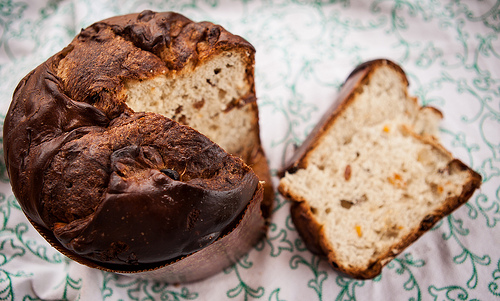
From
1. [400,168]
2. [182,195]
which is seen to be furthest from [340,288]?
[182,195]

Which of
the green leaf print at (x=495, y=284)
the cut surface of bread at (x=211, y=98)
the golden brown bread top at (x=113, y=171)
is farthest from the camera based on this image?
the green leaf print at (x=495, y=284)

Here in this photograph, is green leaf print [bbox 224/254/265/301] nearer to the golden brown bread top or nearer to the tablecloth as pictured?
the tablecloth

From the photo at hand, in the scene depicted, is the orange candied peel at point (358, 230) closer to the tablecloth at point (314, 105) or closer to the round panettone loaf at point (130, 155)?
the tablecloth at point (314, 105)

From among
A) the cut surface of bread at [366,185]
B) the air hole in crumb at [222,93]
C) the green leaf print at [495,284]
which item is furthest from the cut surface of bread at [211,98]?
the green leaf print at [495,284]

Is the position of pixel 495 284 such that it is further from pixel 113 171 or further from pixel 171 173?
pixel 113 171

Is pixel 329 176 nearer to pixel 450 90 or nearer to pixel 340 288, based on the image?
pixel 340 288

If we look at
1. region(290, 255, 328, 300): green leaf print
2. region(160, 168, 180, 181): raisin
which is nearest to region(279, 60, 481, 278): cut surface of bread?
region(290, 255, 328, 300): green leaf print
